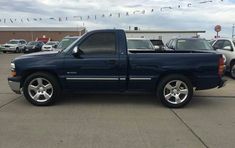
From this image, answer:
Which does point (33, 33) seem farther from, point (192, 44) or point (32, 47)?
point (192, 44)

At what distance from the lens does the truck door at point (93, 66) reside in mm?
8539

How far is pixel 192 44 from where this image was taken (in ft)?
50.1

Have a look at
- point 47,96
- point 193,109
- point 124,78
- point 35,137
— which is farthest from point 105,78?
point 35,137

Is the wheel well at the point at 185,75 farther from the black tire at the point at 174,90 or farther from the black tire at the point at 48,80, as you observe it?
the black tire at the point at 48,80

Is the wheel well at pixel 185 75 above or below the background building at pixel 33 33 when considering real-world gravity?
below

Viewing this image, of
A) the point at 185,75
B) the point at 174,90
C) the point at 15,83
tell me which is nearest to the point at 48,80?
the point at 15,83

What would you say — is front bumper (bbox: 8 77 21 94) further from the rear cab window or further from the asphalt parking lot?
the rear cab window

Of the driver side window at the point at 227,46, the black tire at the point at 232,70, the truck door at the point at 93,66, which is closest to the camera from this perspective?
the truck door at the point at 93,66

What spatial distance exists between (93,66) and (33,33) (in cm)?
7443

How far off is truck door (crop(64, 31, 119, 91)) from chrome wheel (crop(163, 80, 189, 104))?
1172mm

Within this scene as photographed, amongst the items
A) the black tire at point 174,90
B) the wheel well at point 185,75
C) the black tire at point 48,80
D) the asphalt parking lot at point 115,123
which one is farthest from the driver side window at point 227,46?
the black tire at point 48,80

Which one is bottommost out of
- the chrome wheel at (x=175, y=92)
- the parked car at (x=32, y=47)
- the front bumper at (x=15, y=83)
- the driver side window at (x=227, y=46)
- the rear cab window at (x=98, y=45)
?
the parked car at (x=32, y=47)

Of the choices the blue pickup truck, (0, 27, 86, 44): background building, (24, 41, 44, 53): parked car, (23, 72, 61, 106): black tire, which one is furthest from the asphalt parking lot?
(0, 27, 86, 44): background building

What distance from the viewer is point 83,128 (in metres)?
6.59
